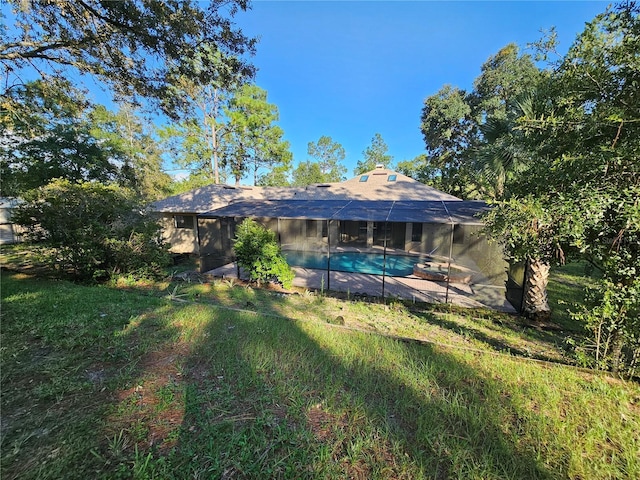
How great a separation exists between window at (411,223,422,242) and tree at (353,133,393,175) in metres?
19.9

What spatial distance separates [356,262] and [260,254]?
6.01 meters

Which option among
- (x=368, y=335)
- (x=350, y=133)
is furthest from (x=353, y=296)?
(x=350, y=133)

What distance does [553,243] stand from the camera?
2688 mm

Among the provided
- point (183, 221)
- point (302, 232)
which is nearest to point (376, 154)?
point (302, 232)

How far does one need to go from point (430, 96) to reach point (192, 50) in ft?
51.1

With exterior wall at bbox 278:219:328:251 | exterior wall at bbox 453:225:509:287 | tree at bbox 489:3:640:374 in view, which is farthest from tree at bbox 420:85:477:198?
tree at bbox 489:3:640:374

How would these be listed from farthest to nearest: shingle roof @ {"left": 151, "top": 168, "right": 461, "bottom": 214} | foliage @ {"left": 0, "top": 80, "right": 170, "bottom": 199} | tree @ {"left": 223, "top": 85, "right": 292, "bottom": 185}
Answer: tree @ {"left": 223, "top": 85, "right": 292, "bottom": 185}, shingle roof @ {"left": 151, "top": 168, "right": 461, "bottom": 214}, foliage @ {"left": 0, "top": 80, "right": 170, "bottom": 199}

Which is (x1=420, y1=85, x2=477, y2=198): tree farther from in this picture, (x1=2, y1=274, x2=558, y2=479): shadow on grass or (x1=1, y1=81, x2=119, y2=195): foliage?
(x1=1, y1=81, x2=119, y2=195): foliage

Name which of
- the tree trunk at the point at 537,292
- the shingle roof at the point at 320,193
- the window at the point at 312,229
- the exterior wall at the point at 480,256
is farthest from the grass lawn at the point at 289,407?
the window at the point at 312,229

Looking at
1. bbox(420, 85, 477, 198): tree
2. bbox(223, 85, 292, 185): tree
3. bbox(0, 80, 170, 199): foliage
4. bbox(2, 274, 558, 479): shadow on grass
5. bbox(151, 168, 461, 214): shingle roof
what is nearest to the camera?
bbox(2, 274, 558, 479): shadow on grass

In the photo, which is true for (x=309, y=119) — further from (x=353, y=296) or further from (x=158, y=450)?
(x=158, y=450)

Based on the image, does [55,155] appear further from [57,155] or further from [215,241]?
[215,241]

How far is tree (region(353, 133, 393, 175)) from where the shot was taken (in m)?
31.8

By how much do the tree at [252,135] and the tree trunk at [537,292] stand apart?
1894cm
